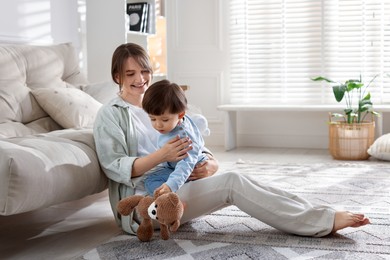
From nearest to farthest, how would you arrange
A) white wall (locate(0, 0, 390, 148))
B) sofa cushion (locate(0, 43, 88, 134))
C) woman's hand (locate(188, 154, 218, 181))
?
woman's hand (locate(188, 154, 218, 181)), sofa cushion (locate(0, 43, 88, 134)), white wall (locate(0, 0, 390, 148))

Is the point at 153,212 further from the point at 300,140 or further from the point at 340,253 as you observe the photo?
the point at 300,140

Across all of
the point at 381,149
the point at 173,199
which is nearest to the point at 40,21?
the point at 173,199

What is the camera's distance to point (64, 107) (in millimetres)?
2795

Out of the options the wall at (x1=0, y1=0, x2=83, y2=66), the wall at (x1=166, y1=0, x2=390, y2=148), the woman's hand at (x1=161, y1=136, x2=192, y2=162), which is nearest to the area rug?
the woman's hand at (x1=161, y1=136, x2=192, y2=162)

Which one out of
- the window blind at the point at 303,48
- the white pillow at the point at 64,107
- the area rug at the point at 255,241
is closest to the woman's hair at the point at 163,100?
the area rug at the point at 255,241

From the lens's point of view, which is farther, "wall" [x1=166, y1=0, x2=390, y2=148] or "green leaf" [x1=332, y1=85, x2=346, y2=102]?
"wall" [x1=166, y1=0, x2=390, y2=148]

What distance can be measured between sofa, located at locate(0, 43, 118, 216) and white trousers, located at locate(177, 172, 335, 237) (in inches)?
16.1

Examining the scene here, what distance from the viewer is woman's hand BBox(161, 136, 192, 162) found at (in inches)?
79.6

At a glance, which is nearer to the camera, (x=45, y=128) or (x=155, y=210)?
(x=155, y=210)

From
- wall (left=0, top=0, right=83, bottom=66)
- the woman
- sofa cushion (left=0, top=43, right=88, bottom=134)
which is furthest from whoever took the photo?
wall (left=0, top=0, right=83, bottom=66)

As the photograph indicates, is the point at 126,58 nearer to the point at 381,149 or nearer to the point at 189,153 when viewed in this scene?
the point at 189,153

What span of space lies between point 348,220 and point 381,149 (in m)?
2.25

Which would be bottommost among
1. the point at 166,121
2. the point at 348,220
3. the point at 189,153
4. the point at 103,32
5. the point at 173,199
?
the point at 348,220

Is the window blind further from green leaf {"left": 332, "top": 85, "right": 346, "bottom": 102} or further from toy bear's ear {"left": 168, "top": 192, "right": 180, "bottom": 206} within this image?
toy bear's ear {"left": 168, "top": 192, "right": 180, "bottom": 206}
